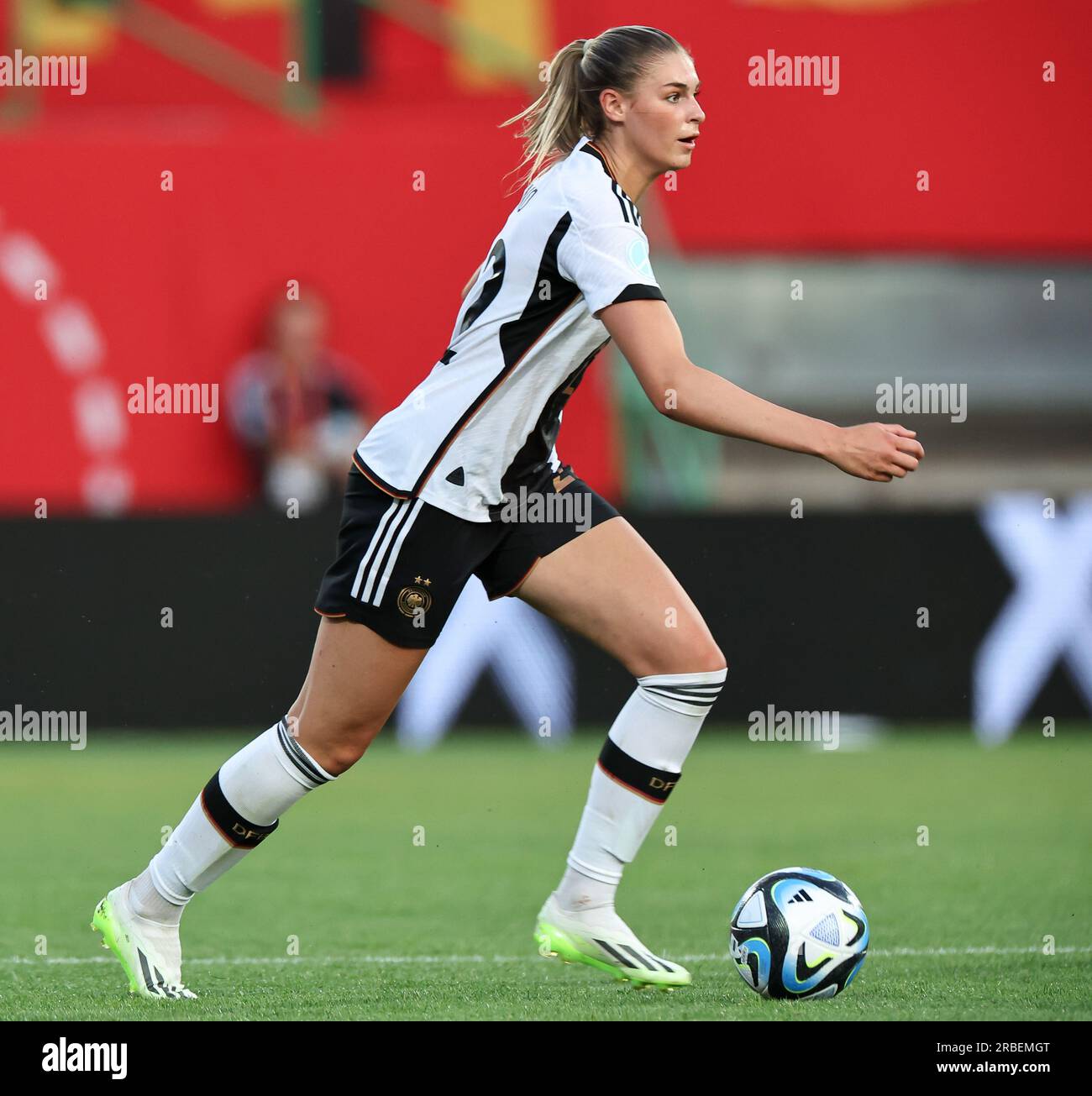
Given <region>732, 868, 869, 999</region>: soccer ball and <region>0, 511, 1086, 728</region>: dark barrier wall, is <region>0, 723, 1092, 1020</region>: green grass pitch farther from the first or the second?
<region>0, 511, 1086, 728</region>: dark barrier wall

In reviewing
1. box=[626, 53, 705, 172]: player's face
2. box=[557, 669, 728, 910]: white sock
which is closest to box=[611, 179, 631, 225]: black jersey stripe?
box=[626, 53, 705, 172]: player's face

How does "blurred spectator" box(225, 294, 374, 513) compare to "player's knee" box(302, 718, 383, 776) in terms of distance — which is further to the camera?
"blurred spectator" box(225, 294, 374, 513)

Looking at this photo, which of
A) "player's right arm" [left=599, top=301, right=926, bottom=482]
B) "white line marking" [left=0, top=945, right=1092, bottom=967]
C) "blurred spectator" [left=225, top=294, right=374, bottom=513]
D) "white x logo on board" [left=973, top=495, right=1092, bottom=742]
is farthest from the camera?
"blurred spectator" [left=225, top=294, right=374, bottom=513]

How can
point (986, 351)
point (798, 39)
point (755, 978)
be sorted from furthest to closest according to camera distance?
point (986, 351) < point (798, 39) < point (755, 978)

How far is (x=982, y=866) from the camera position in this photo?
7.00m

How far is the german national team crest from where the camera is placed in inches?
178

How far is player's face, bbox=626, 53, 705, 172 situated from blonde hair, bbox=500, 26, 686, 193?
0.10 feet

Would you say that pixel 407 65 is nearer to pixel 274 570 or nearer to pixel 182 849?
pixel 274 570

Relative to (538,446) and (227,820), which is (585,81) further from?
(227,820)

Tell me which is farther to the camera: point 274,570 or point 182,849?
point 274,570

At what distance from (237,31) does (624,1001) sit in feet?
40.1

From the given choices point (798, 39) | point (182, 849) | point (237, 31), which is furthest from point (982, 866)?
point (237, 31)

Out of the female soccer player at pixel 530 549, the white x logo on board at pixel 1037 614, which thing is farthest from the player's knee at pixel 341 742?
the white x logo on board at pixel 1037 614

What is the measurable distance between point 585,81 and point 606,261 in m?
0.59
